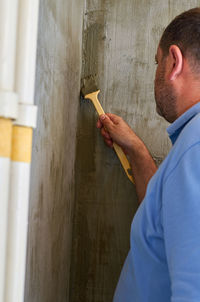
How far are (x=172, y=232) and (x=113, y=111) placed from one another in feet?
2.16

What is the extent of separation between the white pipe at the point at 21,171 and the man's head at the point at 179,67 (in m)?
0.53

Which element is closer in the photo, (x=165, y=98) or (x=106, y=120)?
(x=165, y=98)

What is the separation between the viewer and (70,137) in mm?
1136

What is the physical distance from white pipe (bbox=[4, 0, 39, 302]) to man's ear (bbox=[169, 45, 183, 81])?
52cm

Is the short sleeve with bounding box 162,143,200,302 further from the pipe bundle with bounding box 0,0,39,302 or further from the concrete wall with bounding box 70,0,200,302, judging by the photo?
the concrete wall with bounding box 70,0,200,302

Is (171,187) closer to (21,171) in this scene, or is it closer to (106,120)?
(21,171)

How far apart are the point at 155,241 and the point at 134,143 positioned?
0.42 meters

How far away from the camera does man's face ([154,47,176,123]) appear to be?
96 cm

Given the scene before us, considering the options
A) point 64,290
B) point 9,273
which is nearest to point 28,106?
point 9,273

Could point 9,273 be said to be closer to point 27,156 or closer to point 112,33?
point 27,156

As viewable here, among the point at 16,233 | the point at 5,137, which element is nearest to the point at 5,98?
the point at 5,137

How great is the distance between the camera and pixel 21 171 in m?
0.48

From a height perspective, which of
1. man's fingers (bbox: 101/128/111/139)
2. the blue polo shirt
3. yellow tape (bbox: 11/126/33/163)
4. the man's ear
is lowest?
the blue polo shirt

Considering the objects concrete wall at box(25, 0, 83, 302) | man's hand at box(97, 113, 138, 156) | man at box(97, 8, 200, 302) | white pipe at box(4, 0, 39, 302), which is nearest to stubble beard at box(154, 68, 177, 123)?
man at box(97, 8, 200, 302)
